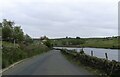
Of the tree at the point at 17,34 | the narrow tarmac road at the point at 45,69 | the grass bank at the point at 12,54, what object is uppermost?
the tree at the point at 17,34

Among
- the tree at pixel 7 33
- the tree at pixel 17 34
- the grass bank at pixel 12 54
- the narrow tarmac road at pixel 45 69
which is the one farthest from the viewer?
the tree at pixel 17 34

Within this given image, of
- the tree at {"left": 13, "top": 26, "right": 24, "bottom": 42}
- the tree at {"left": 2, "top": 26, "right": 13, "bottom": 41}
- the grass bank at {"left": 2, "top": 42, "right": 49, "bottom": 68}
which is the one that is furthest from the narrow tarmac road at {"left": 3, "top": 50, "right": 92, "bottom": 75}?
the tree at {"left": 13, "top": 26, "right": 24, "bottom": 42}

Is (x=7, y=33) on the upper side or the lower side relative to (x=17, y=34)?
upper

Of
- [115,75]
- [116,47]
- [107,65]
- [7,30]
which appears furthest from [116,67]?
[7,30]

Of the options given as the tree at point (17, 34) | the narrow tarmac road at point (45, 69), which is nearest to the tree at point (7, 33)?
the tree at point (17, 34)

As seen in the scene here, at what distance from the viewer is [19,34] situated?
365 feet

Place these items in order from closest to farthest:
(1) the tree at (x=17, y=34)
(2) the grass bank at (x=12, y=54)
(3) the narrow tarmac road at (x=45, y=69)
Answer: (3) the narrow tarmac road at (x=45, y=69), (2) the grass bank at (x=12, y=54), (1) the tree at (x=17, y=34)

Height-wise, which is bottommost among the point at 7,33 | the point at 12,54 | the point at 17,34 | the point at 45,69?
the point at 45,69

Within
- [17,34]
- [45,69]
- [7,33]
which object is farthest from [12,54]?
[17,34]

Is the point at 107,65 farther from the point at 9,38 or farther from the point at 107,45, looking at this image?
the point at 9,38

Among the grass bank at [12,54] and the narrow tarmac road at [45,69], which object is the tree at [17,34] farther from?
the narrow tarmac road at [45,69]

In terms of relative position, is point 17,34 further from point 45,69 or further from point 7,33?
point 45,69

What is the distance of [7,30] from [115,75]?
86.0 m

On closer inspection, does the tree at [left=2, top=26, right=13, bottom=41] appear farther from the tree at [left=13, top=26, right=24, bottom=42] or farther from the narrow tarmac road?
the narrow tarmac road
